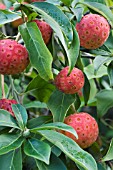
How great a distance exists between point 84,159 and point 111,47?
0.41 meters

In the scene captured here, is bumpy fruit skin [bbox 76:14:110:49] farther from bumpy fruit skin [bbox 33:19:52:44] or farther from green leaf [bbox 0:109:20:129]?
green leaf [bbox 0:109:20:129]

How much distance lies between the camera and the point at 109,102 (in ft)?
4.37

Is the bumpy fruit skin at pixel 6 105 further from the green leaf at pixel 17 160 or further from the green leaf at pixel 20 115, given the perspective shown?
the green leaf at pixel 17 160

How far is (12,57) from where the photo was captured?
1000mm

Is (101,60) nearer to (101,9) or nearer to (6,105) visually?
(101,9)

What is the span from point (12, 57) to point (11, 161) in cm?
22

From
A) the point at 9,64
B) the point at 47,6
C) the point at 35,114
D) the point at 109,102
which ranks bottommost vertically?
the point at 35,114

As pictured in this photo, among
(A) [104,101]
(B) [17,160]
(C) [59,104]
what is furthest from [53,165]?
(A) [104,101]

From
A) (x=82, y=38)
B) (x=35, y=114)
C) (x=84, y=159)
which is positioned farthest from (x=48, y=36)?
(x=35, y=114)

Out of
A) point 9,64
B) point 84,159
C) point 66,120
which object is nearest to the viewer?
point 84,159

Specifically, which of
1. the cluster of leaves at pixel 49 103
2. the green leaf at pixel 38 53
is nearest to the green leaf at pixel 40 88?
the cluster of leaves at pixel 49 103

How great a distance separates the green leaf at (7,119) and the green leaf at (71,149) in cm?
7

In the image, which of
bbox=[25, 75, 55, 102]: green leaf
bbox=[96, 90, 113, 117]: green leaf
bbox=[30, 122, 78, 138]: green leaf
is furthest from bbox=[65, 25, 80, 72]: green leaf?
bbox=[96, 90, 113, 117]: green leaf

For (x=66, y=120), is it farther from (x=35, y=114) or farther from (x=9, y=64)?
(x=35, y=114)
